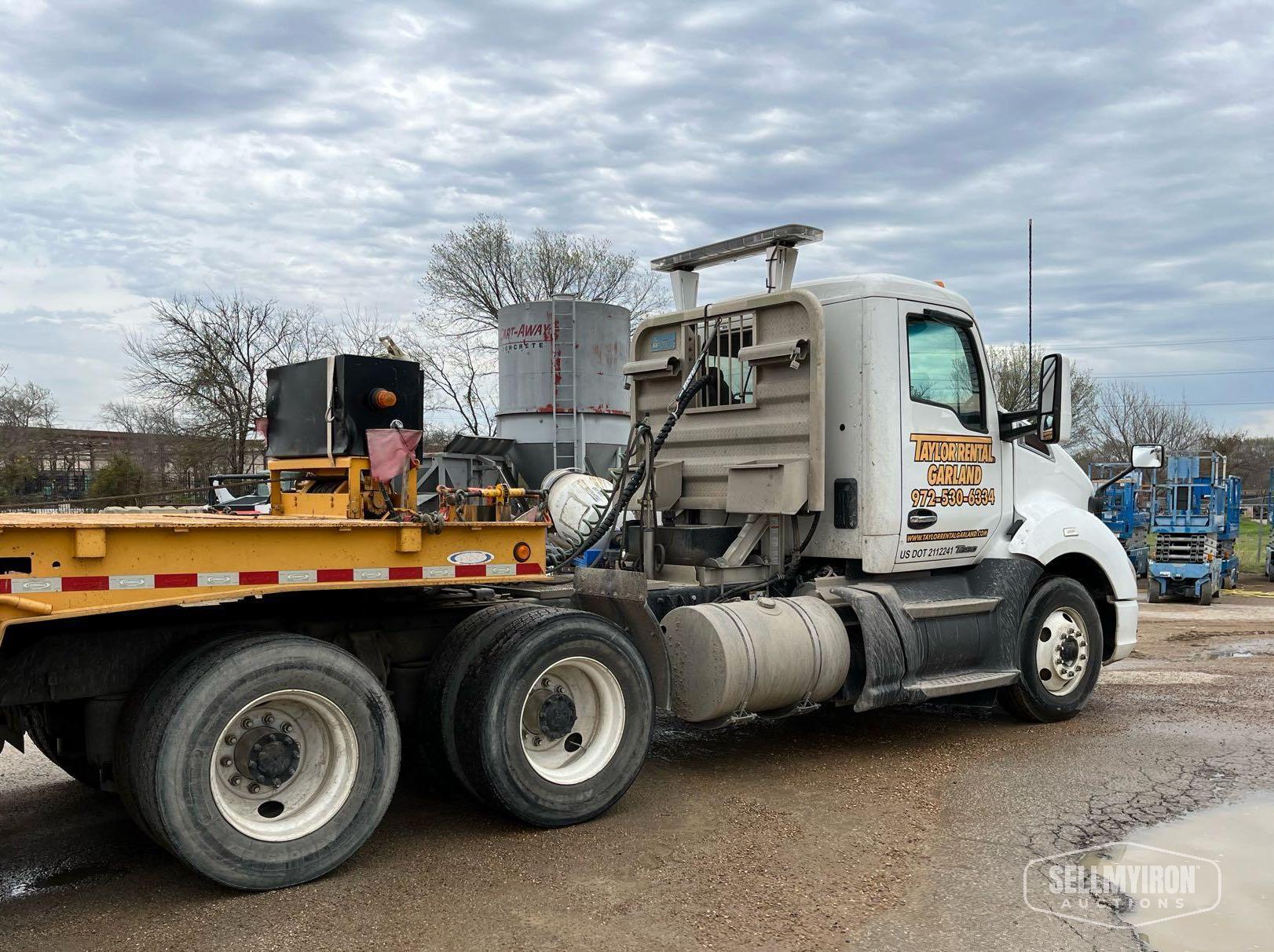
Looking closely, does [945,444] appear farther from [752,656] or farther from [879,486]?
[752,656]

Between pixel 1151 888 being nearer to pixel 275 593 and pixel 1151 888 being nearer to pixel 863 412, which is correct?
pixel 863 412

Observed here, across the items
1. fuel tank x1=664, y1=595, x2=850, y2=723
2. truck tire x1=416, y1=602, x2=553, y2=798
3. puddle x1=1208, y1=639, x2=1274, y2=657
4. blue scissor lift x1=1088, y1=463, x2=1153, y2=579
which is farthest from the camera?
blue scissor lift x1=1088, y1=463, x2=1153, y2=579

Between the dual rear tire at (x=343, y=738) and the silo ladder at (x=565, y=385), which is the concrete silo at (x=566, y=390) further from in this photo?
the dual rear tire at (x=343, y=738)

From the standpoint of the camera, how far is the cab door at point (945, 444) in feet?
23.3

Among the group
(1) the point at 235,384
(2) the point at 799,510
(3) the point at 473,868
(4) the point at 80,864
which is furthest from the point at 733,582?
(1) the point at 235,384

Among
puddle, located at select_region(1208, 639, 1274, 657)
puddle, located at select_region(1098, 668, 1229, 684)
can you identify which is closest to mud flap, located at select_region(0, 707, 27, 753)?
puddle, located at select_region(1098, 668, 1229, 684)

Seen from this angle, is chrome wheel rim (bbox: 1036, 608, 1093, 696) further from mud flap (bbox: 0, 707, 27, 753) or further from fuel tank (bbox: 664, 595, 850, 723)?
mud flap (bbox: 0, 707, 27, 753)

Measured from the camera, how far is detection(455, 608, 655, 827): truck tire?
5023 mm

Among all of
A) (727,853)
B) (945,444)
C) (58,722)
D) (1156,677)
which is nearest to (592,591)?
(727,853)

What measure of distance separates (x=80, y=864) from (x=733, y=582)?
3.95 m

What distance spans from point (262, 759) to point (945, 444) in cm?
482

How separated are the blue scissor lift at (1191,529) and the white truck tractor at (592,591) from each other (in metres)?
10.9

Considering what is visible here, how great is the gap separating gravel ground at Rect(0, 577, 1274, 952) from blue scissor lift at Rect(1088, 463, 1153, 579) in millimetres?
13759

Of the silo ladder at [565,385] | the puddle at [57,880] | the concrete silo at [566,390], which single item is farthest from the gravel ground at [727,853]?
the silo ladder at [565,385]
